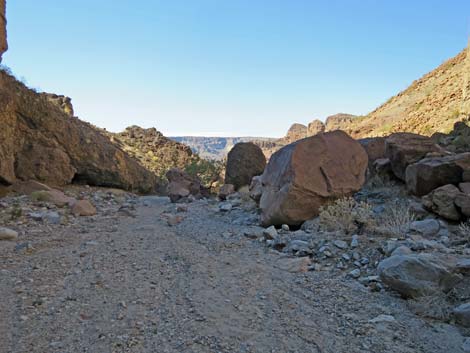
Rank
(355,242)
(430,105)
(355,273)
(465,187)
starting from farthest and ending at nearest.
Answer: (430,105) < (465,187) < (355,242) < (355,273)

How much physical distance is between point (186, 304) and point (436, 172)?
17.3ft

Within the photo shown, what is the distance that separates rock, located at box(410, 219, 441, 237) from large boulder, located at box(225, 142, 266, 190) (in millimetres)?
7334

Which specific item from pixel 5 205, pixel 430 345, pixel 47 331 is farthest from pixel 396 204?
pixel 5 205

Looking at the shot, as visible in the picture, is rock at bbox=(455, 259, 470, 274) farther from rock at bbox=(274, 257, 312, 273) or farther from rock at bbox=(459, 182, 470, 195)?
rock at bbox=(459, 182, 470, 195)

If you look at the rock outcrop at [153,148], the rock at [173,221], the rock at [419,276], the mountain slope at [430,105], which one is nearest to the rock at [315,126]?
the mountain slope at [430,105]

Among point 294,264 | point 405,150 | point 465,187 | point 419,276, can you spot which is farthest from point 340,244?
point 405,150

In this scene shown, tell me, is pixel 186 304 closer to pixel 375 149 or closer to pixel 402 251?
pixel 402 251

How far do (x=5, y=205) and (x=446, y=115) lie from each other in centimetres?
1839

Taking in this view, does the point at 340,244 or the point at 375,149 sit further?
the point at 375,149

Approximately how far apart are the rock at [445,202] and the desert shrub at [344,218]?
98 centimetres

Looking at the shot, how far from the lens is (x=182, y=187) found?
11.9 m

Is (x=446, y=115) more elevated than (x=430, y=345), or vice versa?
(x=446, y=115)

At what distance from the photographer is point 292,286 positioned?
360 cm

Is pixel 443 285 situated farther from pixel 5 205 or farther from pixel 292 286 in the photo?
pixel 5 205
